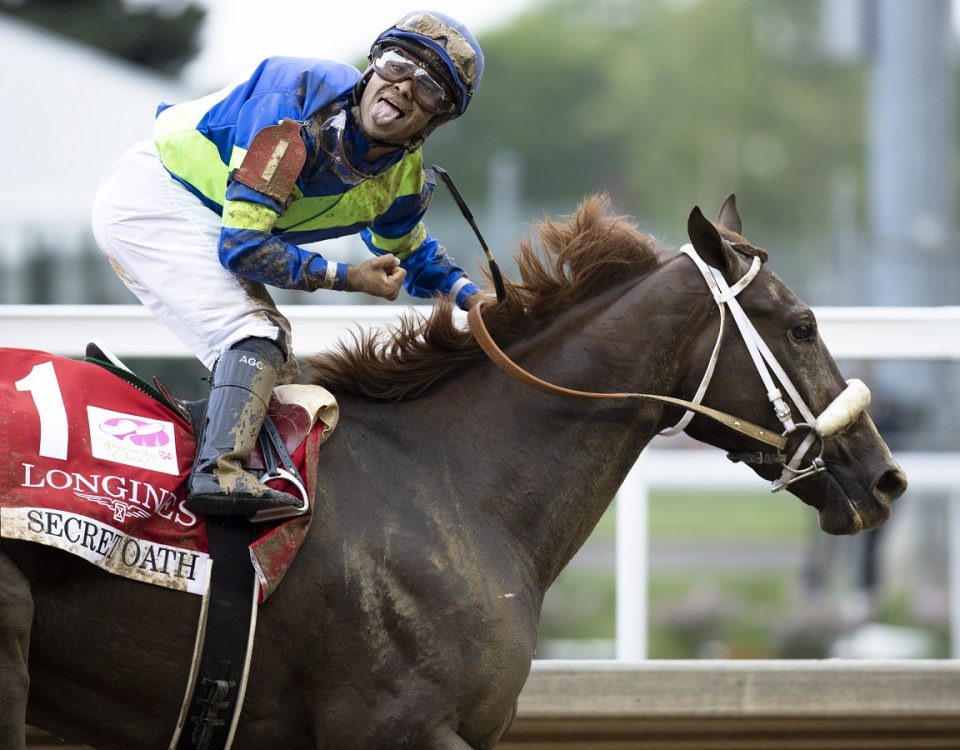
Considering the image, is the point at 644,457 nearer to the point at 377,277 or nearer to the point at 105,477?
the point at 377,277

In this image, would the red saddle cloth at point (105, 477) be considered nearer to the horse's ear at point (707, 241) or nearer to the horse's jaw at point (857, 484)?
the horse's ear at point (707, 241)

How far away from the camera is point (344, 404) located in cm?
354

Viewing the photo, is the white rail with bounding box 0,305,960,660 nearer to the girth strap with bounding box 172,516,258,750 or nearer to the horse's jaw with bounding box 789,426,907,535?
the horse's jaw with bounding box 789,426,907,535

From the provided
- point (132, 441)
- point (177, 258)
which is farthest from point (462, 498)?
point (177, 258)

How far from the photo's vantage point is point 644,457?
4852mm

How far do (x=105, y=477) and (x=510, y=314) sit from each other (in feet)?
3.74

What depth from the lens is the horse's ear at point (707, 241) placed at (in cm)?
346

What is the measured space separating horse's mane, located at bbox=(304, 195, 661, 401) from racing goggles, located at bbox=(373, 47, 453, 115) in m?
0.48

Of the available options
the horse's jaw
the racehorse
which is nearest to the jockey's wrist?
the racehorse

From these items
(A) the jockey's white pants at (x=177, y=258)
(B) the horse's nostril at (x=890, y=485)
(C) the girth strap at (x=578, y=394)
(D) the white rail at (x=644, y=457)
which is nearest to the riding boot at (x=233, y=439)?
(A) the jockey's white pants at (x=177, y=258)

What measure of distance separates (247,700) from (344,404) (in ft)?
2.60

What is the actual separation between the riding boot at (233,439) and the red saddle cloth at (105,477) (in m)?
0.08

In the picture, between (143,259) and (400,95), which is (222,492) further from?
(400,95)

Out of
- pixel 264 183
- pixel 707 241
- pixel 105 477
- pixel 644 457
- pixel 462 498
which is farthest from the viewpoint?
pixel 644 457
